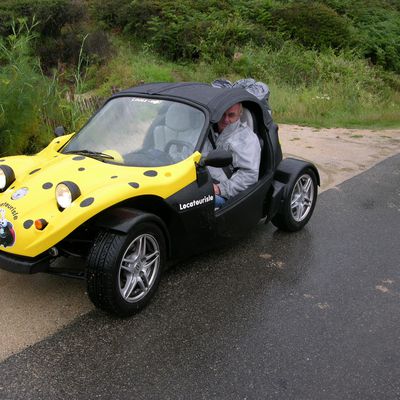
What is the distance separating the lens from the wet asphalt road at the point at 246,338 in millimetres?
2926

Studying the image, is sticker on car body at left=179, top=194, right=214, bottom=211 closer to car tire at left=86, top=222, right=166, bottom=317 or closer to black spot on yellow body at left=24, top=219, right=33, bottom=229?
car tire at left=86, top=222, right=166, bottom=317

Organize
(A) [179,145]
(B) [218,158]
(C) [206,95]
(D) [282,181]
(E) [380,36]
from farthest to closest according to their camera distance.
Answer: (E) [380,36] < (D) [282,181] < (C) [206,95] < (A) [179,145] < (B) [218,158]

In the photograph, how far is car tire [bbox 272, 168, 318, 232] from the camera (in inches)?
193

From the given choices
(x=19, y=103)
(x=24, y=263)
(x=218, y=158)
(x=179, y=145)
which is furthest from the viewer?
(x=19, y=103)

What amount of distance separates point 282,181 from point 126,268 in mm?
2014

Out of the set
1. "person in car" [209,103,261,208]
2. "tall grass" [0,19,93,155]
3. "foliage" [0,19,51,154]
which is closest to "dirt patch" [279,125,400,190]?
"person in car" [209,103,261,208]

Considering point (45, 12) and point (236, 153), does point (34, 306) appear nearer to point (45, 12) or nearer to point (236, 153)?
point (236, 153)

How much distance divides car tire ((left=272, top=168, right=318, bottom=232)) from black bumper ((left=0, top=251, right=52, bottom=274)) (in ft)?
7.68

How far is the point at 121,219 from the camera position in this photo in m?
3.36

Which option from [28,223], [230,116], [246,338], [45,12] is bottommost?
[246,338]

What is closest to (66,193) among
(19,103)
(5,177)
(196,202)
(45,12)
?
(5,177)

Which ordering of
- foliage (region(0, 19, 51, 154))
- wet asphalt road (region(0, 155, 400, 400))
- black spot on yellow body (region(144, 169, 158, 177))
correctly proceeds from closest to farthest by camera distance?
wet asphalt road (region(0, 155, 400, 400)) → black spot on yellow body (region(144, 169, 158, 177)) → foliage (region(0, 19, 51, 154))

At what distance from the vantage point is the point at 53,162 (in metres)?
3.94

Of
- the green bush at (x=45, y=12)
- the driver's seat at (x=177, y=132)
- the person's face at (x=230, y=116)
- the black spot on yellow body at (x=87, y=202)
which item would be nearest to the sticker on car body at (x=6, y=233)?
the black spot on yellow body at (x=87, y=202)
